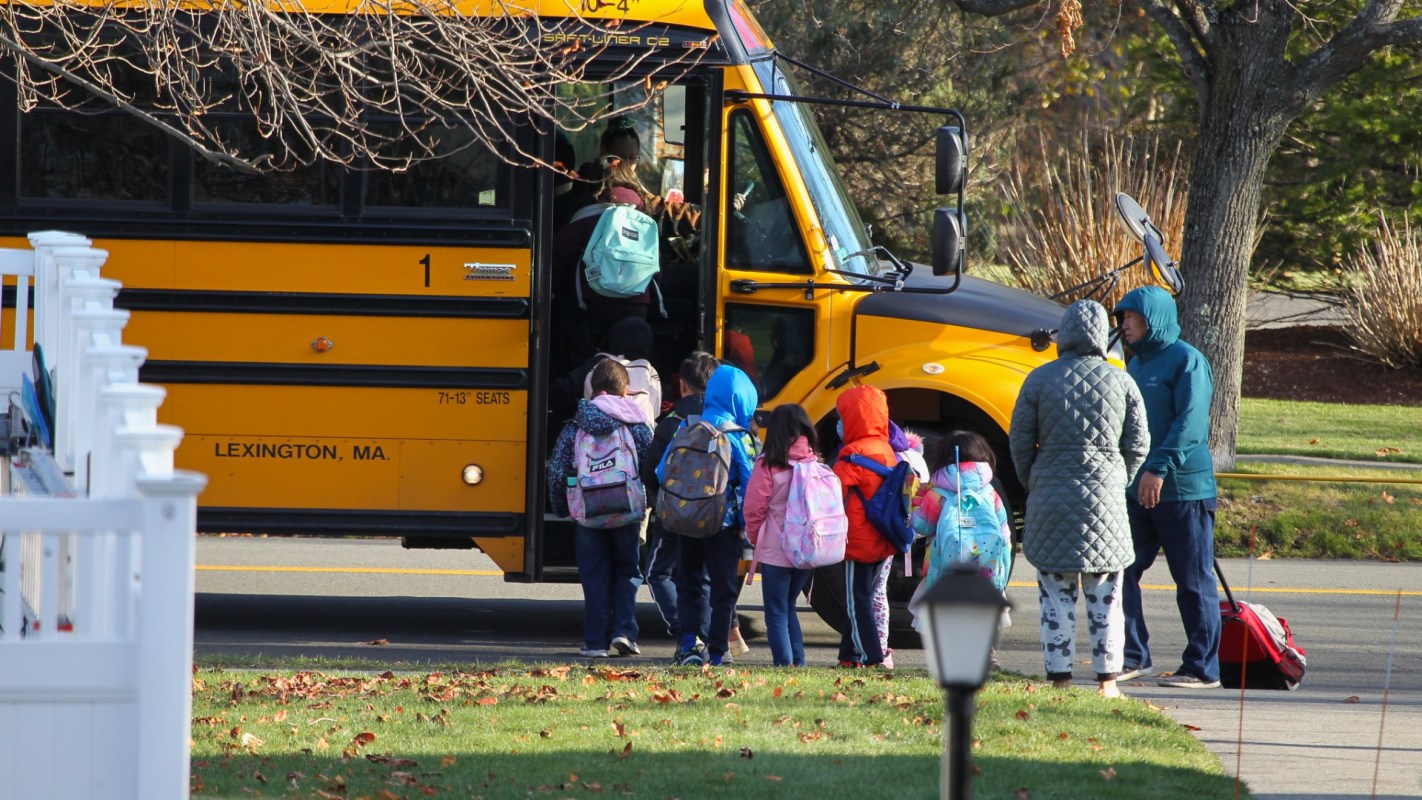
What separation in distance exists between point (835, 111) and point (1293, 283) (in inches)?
308

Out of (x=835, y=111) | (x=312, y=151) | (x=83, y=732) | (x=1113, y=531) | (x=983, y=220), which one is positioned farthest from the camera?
(x=983, y=220)

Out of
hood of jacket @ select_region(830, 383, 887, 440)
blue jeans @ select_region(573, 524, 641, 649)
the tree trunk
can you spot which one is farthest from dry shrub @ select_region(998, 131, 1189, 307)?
blue jeans @ select_region(573, 524, 641, 649)

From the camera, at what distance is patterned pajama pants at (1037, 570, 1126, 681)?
640 cm

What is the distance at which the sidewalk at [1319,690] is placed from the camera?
545 cm

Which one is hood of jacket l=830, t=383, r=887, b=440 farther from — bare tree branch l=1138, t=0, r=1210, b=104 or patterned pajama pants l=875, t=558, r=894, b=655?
bare tree branch l=1138, t=0, r=1210, b=104

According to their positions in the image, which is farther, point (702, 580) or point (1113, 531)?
point (702, 580)

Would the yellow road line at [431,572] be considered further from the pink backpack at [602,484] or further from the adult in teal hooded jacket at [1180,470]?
the pink backpack at [602,484]

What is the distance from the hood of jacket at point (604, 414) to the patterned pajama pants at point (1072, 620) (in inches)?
76.8

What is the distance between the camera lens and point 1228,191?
1239 cm

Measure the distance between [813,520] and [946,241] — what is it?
150 cm

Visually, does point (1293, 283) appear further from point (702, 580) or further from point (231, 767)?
point (231, 767)

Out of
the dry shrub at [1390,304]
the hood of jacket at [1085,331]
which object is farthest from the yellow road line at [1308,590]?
the dry shrub at [1390,304]

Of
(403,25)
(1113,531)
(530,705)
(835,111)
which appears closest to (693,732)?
(530,705)

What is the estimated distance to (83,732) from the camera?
3.01m
